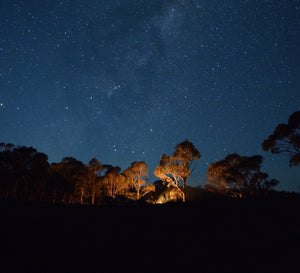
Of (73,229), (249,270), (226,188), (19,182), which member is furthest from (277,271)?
(19,182)

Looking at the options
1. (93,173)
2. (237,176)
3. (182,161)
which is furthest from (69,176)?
(237,176)

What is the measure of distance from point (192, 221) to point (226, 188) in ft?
79.7

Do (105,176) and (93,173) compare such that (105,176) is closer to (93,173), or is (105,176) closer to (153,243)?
(93,173)

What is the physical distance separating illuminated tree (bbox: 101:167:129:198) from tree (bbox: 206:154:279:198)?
1859 centimetres

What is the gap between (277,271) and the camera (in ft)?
16.0

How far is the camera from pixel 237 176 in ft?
94.6

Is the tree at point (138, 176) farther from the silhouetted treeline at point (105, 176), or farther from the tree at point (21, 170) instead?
the tree at point (21, 170)

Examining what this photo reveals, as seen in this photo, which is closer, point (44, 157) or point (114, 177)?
point (44, 157)

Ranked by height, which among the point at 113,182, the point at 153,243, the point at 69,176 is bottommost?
the point at 153,243

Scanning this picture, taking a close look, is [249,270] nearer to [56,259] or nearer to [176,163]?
[56,259]

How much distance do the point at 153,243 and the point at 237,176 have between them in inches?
1068

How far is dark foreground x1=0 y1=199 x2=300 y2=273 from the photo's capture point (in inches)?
204

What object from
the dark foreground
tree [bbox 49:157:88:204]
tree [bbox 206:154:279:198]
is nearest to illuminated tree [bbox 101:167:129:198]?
tree [bbox 49:157:88:204]

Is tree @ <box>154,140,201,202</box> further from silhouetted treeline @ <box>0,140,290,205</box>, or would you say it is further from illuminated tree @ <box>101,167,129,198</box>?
illuminated tree @ <box>101,167,129,198</box>
